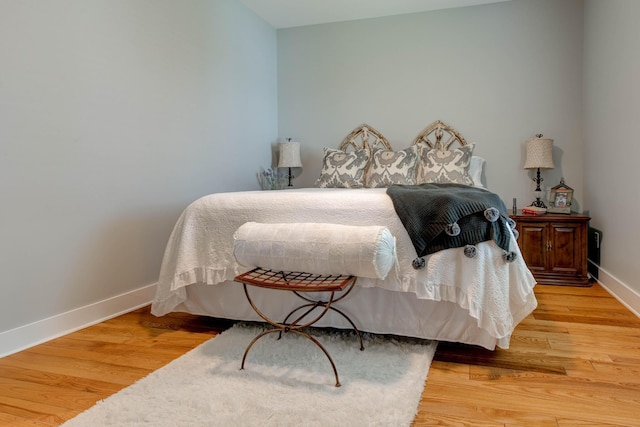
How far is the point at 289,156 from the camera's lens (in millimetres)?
4066

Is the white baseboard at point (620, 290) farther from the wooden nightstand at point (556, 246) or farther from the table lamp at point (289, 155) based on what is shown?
the table lamp at point (289, 155)

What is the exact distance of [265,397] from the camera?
144cm

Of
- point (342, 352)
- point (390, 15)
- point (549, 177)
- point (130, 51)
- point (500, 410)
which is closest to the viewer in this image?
point (500, 410)

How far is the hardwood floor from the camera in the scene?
1.33 meters

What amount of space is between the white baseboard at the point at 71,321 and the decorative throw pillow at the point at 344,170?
1.68 m

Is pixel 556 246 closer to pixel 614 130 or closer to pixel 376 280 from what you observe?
pixel 614 130

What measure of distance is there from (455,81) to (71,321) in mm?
3594

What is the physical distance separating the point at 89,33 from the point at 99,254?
4.08 feet

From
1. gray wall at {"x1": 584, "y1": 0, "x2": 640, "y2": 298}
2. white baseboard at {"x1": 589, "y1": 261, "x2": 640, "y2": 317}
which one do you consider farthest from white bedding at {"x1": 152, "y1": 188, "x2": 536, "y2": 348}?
gray wall at {"x1": 584, "y1": 0, "x2": 640, "y2": 298}

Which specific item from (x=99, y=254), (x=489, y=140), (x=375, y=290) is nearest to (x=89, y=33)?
(x=99, y=254)

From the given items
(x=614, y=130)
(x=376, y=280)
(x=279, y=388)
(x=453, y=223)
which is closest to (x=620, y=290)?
(x=614, y=130)

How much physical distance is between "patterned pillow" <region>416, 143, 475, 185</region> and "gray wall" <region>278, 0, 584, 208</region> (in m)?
0.51

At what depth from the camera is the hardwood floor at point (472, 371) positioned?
1.33m

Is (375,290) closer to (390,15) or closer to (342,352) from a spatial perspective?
(342,352)
